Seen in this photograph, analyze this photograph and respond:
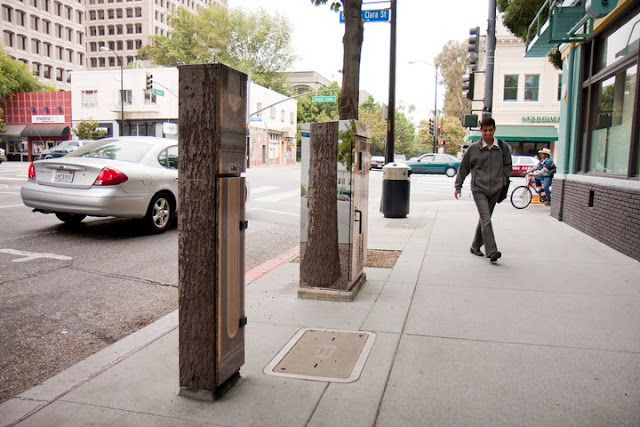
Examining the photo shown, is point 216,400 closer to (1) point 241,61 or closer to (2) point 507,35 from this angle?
(2) point 507,35

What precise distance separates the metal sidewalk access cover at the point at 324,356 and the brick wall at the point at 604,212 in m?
4.84

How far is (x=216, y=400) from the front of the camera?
2.99 metres

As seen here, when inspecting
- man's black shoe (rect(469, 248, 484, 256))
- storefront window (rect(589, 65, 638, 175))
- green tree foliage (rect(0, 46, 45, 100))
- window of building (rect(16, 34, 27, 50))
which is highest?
window of building (rect(16, 34, 27, 50))

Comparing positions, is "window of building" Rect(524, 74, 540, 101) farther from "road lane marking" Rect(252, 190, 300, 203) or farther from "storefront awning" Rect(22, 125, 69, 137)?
"storefront awning" Rect(22, 125, 69, 137)

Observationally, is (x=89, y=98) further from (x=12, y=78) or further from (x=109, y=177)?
(x=109, y=177)

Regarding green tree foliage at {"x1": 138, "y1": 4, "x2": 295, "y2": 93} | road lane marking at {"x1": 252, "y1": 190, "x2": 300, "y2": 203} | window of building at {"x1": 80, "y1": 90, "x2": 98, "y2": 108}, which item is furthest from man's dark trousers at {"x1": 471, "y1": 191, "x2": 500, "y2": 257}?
green tree foliage at {"x1": 138, "y1": 4, "x2": 295, "y2": 93}

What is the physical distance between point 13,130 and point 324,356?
57.4 metres

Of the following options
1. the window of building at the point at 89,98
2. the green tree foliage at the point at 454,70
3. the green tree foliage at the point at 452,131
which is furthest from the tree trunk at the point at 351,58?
the green tree foliage at the point at 452,131

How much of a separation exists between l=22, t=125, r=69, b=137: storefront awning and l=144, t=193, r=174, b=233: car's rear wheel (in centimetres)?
4677

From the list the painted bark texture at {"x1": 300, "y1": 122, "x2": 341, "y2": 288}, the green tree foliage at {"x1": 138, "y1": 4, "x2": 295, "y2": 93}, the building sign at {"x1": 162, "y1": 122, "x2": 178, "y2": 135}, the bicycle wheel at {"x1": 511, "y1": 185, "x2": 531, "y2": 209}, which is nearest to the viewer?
the painted bark texture at {"x1": 300, "y1": 122, "x2": 341, "y2": 288}

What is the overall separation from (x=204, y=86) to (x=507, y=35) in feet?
129

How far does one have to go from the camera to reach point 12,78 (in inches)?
2092

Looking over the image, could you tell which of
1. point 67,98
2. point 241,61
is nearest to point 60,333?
point 67,98

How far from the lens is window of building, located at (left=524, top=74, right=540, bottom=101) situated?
123 ft
